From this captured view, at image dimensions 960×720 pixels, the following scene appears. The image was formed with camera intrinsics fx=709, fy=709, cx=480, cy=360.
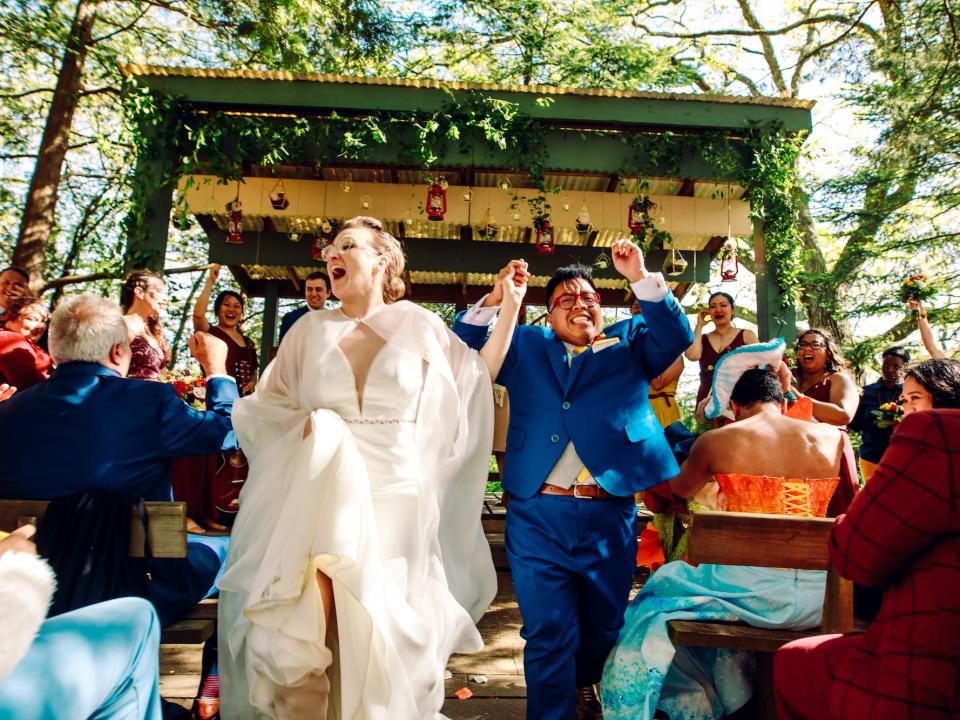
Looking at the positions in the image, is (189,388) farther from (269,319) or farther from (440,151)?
(269,319)

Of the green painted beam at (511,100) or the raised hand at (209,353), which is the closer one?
the raised hand at (209,353)

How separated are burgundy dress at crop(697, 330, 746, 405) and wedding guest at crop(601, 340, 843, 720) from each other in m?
2.82

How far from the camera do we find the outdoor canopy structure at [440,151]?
20.5 feet

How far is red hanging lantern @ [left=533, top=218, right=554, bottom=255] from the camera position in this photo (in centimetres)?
739

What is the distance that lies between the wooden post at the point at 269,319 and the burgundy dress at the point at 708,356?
→ 5.88m

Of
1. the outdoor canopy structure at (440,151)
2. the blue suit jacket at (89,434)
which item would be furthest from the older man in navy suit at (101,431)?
the outdoor canopy structure at (440,151)

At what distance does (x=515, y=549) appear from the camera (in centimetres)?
308

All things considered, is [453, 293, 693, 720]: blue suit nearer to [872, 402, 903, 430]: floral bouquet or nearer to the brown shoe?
the brown shoe

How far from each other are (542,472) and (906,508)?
157cm

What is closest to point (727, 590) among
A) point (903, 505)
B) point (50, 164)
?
point (903, 505)

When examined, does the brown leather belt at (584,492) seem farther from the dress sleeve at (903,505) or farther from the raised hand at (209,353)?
the raised hand at (209,353)

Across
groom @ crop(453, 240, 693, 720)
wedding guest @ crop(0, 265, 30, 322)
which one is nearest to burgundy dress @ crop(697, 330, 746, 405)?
groom @ crop(453, 240, 693, 720)

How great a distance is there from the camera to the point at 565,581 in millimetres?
3014

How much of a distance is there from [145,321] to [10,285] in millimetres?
1359
